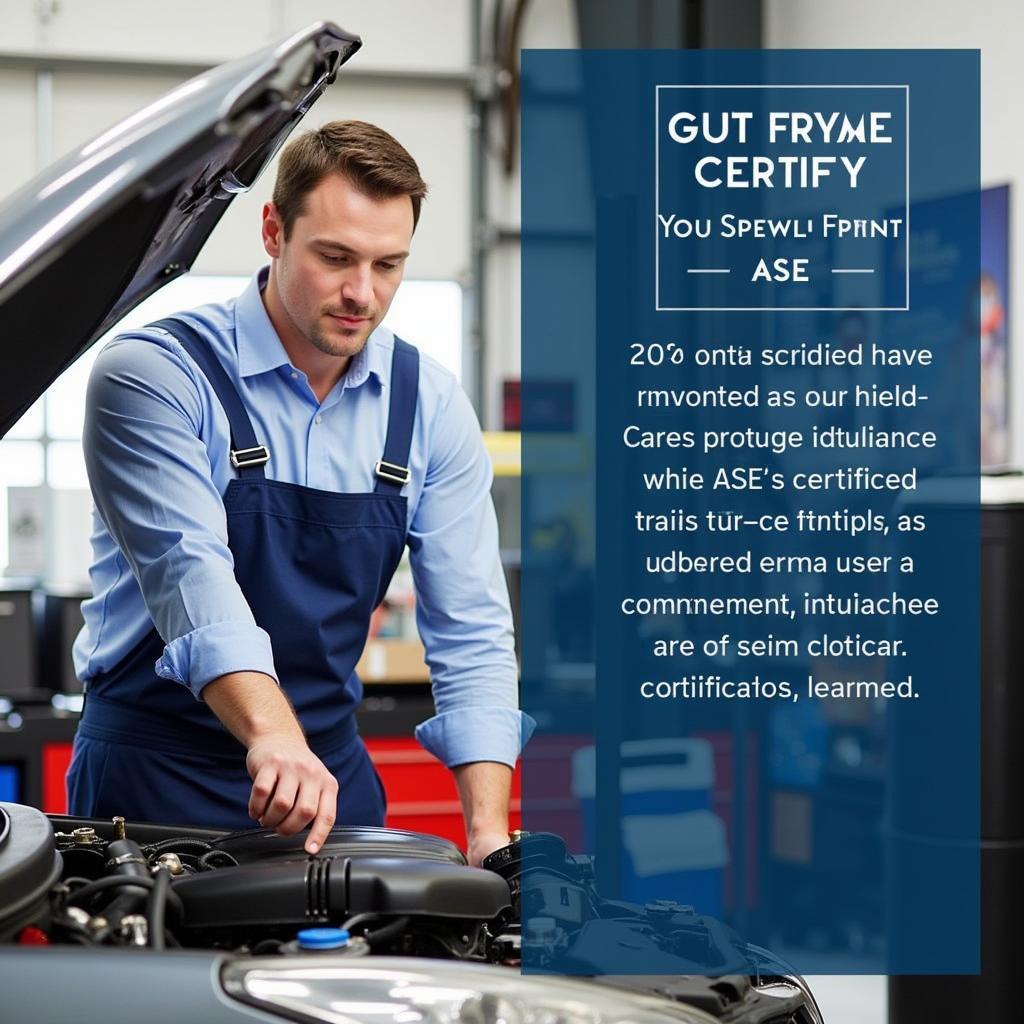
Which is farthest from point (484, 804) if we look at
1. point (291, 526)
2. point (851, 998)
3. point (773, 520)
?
point (773, 520)

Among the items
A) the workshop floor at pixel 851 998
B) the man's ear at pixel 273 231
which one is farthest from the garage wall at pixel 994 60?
the man's ear at pixel 273 231

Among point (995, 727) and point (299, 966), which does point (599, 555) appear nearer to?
point (995, 727)

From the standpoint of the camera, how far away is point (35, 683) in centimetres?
413

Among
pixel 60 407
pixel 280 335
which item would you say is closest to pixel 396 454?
pixel 280 335

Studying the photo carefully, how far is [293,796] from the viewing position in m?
1.26

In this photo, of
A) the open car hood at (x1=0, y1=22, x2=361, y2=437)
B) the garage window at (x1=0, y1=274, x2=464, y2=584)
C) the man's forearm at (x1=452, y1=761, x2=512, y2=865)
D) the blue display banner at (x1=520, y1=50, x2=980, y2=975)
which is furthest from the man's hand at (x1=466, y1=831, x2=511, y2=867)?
the garage window at (x1=0, y1=274, x2=464, y2=584)

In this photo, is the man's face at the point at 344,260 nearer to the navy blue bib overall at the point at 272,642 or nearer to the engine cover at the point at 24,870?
the navy blue bib overall at the point at 272,642

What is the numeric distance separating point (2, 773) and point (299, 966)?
3.18 metres

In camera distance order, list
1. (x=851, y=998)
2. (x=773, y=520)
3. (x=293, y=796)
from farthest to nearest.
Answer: (x=773, y=520) < (x=851, y=998) < (x=293, y=796)

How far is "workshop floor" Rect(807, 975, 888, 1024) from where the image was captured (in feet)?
11.6

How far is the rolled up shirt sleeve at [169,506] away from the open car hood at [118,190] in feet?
0.64

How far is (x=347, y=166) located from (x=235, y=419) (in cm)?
31

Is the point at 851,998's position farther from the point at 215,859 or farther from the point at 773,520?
the point at 215,859

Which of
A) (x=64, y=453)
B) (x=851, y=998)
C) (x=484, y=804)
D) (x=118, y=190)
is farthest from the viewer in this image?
(x=64, y=453)
